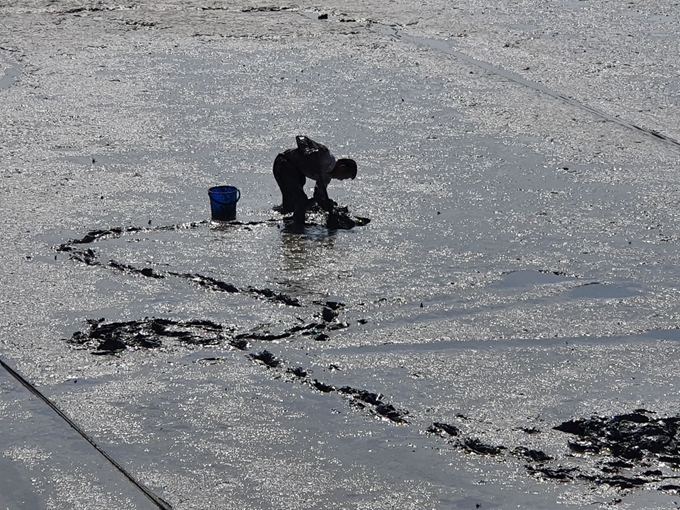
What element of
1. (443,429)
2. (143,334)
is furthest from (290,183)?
(443,429)

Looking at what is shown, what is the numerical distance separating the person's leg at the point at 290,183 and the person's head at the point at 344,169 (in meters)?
0.28

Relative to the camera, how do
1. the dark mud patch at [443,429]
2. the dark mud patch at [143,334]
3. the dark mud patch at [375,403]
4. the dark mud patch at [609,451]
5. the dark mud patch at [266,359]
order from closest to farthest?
the dark mud patch at [609,451], the dark mud patch at [443,429], the dark mud patch at [375,403], the dark mud patch at [266,359], the dark mud patch at [143,334]

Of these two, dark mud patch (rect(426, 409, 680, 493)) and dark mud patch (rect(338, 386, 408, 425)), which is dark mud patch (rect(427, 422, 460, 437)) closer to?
dark mud patch (rect(426, 409, 680, 493))

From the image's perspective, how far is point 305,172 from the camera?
9.06 meters

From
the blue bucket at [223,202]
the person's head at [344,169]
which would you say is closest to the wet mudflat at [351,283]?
the blue bucket at [223,202]

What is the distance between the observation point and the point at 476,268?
8.23 m

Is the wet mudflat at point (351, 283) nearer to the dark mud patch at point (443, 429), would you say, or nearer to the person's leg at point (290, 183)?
the dark mud patch at point (443, 429)

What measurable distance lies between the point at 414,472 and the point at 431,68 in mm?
9449

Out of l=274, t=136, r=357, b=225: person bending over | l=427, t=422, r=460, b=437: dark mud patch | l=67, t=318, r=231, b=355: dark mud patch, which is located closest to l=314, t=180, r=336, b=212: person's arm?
l=274, t=136, r=357, b=225: person bending over

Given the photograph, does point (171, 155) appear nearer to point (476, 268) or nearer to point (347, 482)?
point (476, 268)

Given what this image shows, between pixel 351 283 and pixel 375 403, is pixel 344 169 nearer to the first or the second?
pixel 351 283

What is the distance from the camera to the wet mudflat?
566 centimetres

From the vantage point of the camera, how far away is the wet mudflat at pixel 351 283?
18.6ft

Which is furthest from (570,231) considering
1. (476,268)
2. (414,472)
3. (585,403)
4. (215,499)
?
(215,499)
